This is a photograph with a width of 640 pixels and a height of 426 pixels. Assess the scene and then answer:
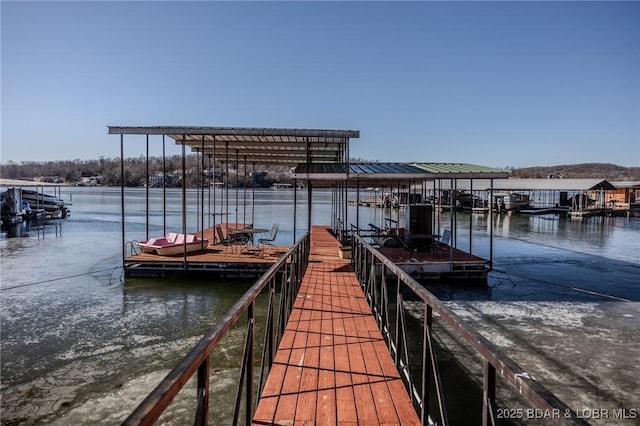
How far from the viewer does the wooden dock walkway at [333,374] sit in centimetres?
291

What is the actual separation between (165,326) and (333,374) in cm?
555

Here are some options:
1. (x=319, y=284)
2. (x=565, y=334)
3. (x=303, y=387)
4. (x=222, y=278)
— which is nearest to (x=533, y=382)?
(x=303, y=387)

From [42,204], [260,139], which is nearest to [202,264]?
[260,139]

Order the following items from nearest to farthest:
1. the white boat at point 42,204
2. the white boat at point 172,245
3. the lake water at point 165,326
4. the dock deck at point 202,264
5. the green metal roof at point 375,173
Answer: the lake water at point 165,326, the green metal roof at point 375,173, the dock deck at point 202,264, the white boat at point 172,245, the white boat at point 42,204

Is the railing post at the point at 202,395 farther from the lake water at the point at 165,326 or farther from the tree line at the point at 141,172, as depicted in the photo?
the tree line at the point at 141,172

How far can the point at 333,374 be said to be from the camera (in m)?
3.58

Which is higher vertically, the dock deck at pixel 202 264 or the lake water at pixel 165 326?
the dock deck at pixel 202 264

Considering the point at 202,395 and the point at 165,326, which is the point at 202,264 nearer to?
the point at 165,326

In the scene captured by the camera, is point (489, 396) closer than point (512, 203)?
Yes

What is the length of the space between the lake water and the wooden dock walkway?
151 centimetres

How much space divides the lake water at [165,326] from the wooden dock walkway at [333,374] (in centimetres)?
151

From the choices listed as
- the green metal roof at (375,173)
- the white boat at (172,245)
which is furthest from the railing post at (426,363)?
the white boat at (172,245)

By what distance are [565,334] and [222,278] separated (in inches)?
340

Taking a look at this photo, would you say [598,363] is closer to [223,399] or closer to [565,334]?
[565,334]
